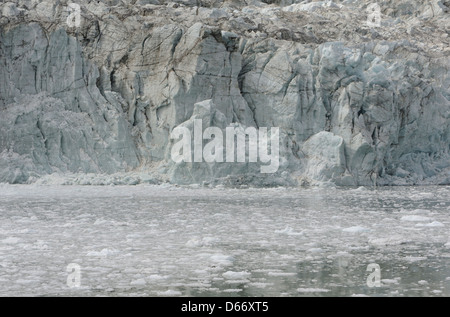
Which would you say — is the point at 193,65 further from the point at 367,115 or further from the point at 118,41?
the point at 367,115

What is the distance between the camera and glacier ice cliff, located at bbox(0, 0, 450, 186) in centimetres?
1700

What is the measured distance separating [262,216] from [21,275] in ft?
15.5

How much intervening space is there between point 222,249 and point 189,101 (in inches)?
491

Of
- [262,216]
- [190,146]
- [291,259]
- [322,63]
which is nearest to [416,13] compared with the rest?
[322,63]

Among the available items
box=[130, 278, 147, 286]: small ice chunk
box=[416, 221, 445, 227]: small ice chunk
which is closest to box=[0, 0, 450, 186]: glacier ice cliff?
box=[416, 221, 445, 227]: small ice chunk

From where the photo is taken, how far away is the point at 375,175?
711 inches

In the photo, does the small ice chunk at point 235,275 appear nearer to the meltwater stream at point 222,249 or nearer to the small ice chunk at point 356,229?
the meltwater stream at point 222,249

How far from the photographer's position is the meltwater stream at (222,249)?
4.28m

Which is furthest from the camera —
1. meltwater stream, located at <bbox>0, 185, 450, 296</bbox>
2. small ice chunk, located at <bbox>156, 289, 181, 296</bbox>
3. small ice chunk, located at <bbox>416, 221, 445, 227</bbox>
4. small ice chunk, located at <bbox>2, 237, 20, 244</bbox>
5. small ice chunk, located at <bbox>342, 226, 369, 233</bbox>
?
small ice chunk, located at <bbox>416, 221, 445, 227</bbox>

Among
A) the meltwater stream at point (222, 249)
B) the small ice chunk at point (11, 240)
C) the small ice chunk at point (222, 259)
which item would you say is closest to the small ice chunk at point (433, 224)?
the meltwater stream at point (222, 249)

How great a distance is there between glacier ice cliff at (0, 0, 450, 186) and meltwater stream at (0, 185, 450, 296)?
6430mm

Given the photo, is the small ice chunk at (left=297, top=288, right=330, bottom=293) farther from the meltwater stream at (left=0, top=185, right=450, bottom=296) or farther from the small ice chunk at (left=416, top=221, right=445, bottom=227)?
the small ice chunk at (left=416, top=221, right=445, bottom=227)

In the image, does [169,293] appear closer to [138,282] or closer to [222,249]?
[138,282]

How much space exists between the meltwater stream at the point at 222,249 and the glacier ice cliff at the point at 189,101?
643 cm
